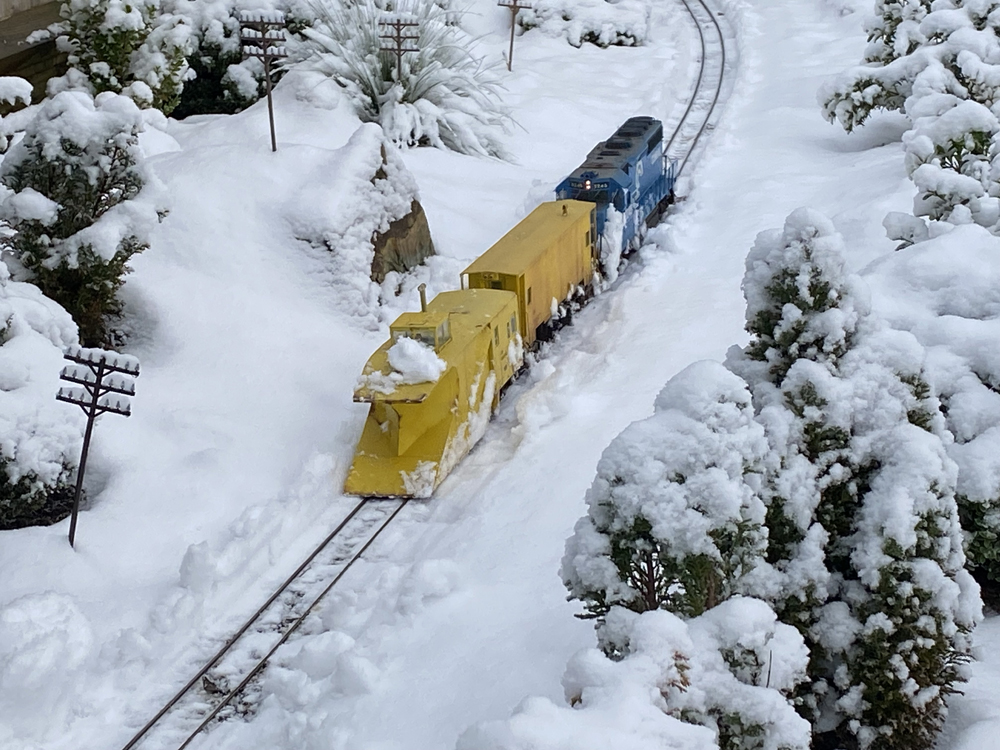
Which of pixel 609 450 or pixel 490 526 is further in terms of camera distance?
pixel 490 526

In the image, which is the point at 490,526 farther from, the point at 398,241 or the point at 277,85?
the point at 277,85

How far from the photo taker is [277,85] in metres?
24.6

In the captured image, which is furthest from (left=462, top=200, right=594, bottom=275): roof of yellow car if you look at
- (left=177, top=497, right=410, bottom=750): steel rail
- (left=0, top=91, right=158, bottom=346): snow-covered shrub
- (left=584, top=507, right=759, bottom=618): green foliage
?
(left=584, top=507, right=759, bottom=618): green foliage

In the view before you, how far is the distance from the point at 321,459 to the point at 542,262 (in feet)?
15.4

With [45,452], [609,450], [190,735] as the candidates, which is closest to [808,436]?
[609,450]

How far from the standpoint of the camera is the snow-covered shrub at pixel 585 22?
36438mm

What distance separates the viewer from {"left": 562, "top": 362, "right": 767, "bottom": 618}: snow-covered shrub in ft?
27.4

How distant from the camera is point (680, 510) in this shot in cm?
835

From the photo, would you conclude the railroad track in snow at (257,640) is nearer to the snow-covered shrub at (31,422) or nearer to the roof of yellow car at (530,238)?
the snow-covered shrub at (31,422)

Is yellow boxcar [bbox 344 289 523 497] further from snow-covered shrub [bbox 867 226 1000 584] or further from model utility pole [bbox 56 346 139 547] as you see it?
snow-covered shrub [bbox 867 226 1000 584]

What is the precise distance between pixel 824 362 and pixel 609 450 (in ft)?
6.65

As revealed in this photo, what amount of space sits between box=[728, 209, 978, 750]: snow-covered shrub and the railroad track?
17.0 ft

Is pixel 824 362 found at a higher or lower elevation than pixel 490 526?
higher

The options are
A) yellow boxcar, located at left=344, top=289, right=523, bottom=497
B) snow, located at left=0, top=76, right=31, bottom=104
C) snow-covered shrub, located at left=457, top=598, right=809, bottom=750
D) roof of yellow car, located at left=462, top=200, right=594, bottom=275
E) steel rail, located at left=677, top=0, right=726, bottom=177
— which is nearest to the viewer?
snow-covered shrub, located at left=457, top=598, right=809, bottom=750
